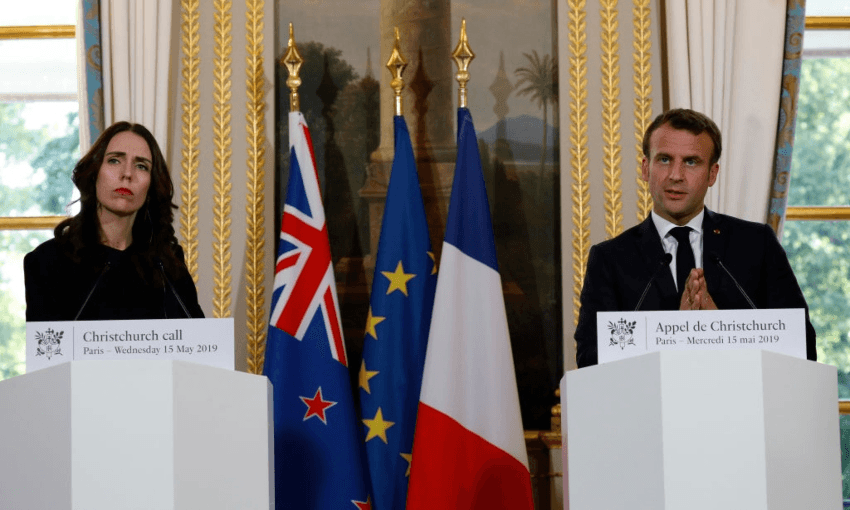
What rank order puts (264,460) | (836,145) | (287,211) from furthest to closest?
1. (836,145)
2. (287,211)
3. (264,460)

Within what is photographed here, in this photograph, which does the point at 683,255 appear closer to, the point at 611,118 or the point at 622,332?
the point at 622,332

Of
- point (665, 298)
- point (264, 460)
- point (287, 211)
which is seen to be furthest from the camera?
point (287, 211)

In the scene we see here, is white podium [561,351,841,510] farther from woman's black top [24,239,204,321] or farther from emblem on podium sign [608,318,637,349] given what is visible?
woman's black top [24,239,204,321]

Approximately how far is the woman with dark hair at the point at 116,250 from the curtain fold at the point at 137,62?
646 mm

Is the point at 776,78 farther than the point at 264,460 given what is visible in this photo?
Yes

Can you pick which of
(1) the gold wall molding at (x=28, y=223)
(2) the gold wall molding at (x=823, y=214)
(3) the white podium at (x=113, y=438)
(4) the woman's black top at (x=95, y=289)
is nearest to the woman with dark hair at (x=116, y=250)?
(4) the woman's black top at (x=95, y=289)

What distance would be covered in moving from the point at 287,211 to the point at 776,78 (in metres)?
1.94

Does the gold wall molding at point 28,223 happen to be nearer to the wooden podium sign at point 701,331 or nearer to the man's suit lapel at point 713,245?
the man's suit lapel at point 713,245

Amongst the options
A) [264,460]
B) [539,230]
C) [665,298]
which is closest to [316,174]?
[539,230]

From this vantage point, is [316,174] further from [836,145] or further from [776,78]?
[836,145]

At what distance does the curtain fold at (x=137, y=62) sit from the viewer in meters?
3.96

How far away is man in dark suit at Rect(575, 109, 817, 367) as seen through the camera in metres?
3.07

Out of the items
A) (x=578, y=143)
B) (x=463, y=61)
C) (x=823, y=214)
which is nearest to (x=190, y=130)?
(x=463, y=61)

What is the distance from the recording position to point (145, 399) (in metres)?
2.16
